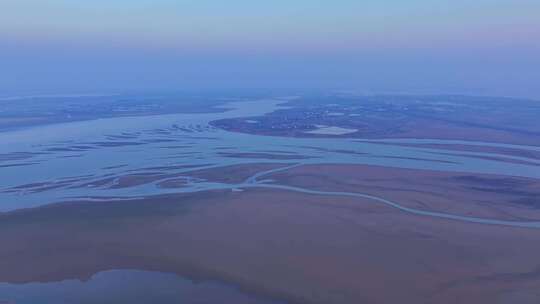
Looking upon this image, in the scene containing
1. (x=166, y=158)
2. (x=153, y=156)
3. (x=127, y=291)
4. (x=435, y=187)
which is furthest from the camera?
(x=153, y=156)

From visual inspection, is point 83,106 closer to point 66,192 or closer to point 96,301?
point 66,192

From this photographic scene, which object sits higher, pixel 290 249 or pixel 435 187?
pixel 435 187

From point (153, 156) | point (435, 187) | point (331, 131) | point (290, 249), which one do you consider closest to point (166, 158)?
point (153, 156)

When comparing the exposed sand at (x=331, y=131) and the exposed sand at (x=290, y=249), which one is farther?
the exposed sand at (x=331, y=131)

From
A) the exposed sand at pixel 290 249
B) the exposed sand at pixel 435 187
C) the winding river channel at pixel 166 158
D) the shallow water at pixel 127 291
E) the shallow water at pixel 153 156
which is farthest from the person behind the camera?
the shallow water at pixel 153 156

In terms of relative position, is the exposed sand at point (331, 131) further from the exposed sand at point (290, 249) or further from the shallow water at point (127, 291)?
the shallow water at point (127, 291)

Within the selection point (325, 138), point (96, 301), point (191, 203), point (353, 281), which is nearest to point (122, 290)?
point (96, 301)

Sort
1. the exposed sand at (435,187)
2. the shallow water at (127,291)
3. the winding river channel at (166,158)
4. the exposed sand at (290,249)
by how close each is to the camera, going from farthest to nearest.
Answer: the winding river channel at (166,158), the exposed sand at (435,187), the exposed sand at (290,249), the shallow water at (127,291)

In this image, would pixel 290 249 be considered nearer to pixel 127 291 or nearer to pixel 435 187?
pixel 127 291

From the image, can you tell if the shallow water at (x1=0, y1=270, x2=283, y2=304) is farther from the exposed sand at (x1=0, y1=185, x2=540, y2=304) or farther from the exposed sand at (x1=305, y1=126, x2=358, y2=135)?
the exposed sand at (x1=305, y1=126, x2=358, y2=135)

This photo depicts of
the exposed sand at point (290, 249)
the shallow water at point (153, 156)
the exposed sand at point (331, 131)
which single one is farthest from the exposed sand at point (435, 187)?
the exposed sand at point (331, 131)

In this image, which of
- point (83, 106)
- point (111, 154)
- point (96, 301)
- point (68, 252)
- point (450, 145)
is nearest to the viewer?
point (96, 301)
